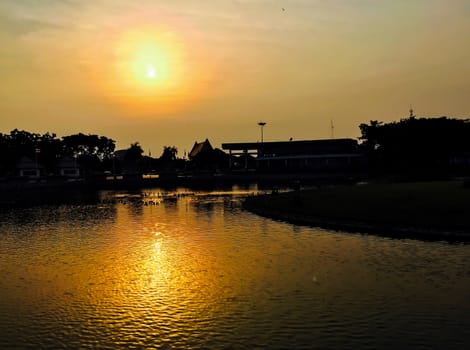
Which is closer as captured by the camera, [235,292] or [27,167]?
[235,292]

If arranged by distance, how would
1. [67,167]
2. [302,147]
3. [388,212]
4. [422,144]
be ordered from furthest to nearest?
1. [302,147]
2. [67,167]
3. [422,144]
4. [388,212]

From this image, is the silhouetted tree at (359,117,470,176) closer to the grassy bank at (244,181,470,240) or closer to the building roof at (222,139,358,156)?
the grassy bank at (244,181,470,240)

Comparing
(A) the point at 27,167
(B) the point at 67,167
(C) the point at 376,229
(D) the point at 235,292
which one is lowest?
(D) the point at 235,292

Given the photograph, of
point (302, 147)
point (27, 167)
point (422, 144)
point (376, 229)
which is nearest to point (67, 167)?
point (27, 167)

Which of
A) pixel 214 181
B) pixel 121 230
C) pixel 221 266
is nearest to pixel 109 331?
pixel 221 266

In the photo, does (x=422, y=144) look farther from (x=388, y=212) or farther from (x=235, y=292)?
(x=235, y=292)

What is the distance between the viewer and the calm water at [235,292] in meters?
14.4

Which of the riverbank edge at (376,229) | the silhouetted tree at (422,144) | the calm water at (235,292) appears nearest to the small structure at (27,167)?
the silhouetted tree at (422,144)

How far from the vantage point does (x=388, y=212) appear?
124 ft

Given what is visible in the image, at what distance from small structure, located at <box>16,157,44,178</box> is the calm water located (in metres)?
125

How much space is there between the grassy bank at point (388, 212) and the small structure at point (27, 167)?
122 meters

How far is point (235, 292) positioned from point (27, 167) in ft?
489

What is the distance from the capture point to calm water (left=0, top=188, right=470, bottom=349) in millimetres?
14352

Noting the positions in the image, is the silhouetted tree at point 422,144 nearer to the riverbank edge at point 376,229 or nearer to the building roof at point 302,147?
the riverbank edge at point 376,229
